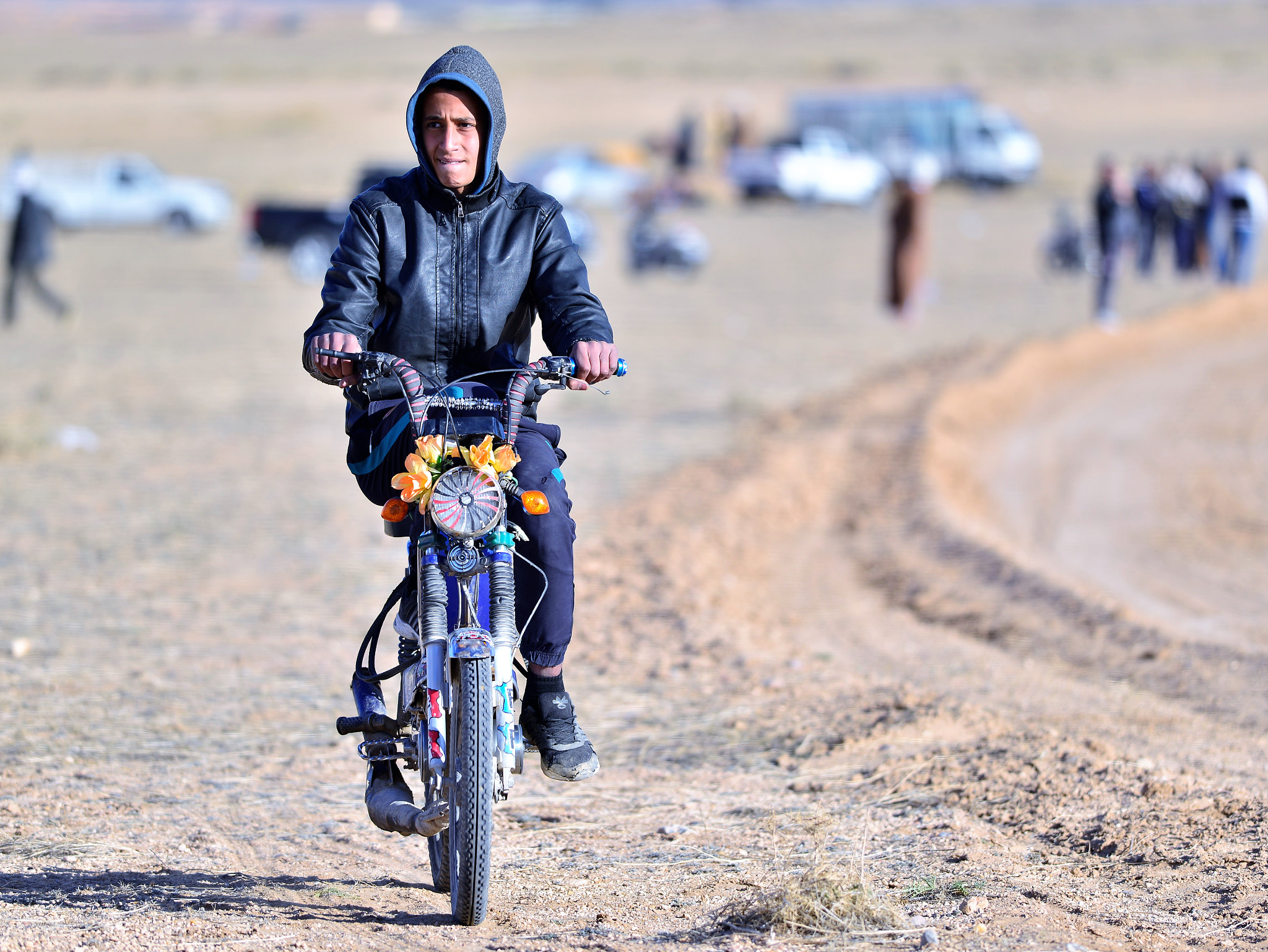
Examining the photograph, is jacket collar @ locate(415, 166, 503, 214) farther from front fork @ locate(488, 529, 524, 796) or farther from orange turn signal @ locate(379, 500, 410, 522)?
front fork @ locate(488, 529, 524, 796)

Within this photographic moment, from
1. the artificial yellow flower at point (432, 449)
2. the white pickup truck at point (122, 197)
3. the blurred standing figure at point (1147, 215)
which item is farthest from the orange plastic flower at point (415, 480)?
the white pickup truck at point (122, 197)

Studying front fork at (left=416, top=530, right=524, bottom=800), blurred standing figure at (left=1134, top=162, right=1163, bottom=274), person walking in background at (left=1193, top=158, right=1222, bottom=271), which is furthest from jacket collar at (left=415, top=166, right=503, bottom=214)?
blurred standing figure at (left=1134, top=162, right=1163, bottom=274)

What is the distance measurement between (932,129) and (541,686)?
42.8m

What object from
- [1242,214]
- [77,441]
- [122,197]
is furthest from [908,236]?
[122,197]

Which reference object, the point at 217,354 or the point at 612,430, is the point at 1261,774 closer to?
the point at 612,430

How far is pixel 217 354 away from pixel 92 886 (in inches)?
547

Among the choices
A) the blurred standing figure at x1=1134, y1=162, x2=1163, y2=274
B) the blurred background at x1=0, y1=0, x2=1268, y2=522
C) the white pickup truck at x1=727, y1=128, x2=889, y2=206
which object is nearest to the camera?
the blurred background at x1=0, y1=0, x2=1268, y2=522

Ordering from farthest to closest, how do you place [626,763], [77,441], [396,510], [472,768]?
[77,441] < [626,763] < [396,510] < [472,768]

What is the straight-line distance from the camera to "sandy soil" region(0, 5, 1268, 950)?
438 centimetres

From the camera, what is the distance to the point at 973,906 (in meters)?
4.07

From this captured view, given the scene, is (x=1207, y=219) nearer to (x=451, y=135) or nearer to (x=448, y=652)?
(x=451, y=135)

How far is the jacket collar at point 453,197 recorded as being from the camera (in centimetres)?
414

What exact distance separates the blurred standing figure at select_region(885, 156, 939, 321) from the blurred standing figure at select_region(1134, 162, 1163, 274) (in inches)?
229

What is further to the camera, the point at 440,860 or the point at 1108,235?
the point at 1108,235
